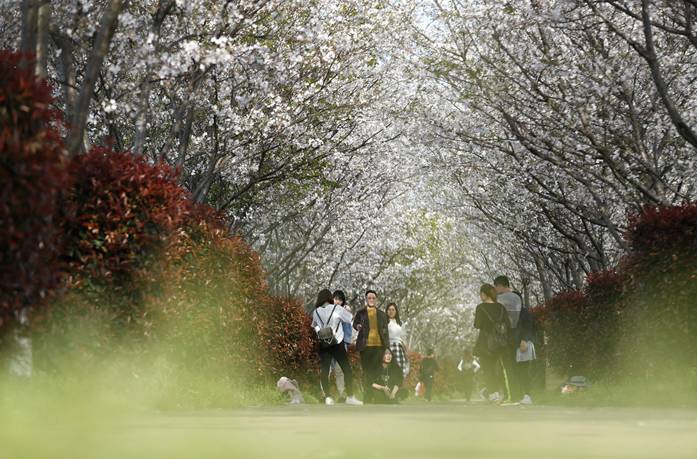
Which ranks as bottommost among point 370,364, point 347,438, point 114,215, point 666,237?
point 347,438

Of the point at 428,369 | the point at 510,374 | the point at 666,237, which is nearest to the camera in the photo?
the point at 666,237

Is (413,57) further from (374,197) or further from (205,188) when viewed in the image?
(374,197)

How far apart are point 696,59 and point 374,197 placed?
585 inches

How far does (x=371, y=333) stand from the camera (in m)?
18.2

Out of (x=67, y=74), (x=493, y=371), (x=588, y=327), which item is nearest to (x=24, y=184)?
(x=67, y=74)

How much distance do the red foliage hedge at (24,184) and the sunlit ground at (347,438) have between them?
1.05 meters

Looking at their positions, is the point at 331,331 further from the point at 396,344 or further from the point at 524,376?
the point at 524,376

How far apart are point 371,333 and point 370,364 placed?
0.63 metres

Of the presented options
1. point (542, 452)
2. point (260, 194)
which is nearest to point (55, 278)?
point (542, 452)

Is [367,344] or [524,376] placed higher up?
[367,344]

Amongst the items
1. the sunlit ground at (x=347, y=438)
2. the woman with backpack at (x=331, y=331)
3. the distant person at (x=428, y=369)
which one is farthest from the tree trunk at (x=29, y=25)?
the distant person at (x=428, y=369)

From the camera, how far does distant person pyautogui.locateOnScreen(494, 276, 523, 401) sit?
16969 mm

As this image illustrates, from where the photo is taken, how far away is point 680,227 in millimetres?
13773

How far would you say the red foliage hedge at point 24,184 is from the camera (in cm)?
752
